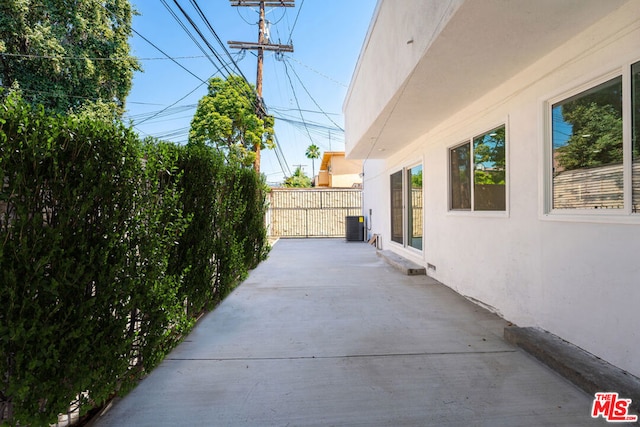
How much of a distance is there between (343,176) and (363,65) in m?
14.4

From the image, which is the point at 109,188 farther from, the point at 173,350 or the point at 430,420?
the point at 430,420

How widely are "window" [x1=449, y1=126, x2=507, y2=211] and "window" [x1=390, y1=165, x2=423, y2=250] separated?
1.56m

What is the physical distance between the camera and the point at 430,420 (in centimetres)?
198

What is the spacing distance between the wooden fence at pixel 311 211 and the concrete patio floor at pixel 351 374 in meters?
9.79

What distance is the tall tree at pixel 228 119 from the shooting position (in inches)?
558

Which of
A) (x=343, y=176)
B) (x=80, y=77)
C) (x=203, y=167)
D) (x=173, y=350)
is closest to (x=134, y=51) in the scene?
(x=80, y=77)

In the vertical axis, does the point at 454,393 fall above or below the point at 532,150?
below

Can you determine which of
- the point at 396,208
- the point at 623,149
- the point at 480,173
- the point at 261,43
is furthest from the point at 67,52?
the point at 623,149

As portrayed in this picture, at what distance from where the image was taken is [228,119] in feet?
46.6

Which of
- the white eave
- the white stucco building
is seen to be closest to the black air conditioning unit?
the white eave

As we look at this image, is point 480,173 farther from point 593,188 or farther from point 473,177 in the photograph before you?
point 593,188

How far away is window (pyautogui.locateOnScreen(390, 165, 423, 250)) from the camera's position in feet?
22.2

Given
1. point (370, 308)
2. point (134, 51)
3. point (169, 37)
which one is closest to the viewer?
point (370, 308)

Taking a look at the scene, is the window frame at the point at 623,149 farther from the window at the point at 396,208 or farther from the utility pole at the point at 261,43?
the utility pole at the point at 261,43
